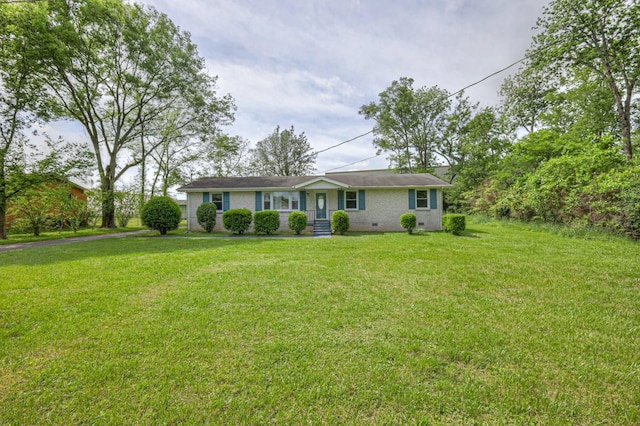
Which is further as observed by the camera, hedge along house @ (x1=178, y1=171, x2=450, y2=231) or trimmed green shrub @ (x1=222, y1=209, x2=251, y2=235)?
hedge along house @ (x1=178, y1=171, x2=450, y2=231)

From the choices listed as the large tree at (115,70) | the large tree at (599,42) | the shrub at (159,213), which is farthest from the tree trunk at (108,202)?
the large tree at (599,42)

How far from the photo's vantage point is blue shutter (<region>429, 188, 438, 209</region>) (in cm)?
1386

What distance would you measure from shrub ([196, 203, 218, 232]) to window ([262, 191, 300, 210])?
290 cm

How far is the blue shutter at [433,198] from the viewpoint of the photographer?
13.9m

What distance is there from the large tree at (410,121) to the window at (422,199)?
14424 millimetres

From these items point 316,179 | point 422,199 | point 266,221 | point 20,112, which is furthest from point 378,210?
point 20,112

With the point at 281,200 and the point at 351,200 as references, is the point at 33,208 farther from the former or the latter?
the point at 351,200

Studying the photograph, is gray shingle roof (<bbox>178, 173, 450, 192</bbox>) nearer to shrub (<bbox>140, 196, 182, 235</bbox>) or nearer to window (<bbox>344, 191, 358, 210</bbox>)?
window (<bbox>344, 191, 358, 210</bbox>)

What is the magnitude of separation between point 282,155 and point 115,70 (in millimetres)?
16499

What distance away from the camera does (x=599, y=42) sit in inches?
494

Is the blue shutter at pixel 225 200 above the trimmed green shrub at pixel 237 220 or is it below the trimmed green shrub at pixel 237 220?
above

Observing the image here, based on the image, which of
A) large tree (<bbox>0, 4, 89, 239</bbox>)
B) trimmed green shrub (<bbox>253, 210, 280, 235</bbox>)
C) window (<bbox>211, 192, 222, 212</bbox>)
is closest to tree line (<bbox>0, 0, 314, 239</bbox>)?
large tree (<bbox>0, 4, 89, 239</bbox>)

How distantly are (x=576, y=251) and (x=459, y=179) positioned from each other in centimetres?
1691

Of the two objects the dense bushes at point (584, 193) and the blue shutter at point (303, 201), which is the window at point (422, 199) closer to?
the dense bushes at point (584, 193)
